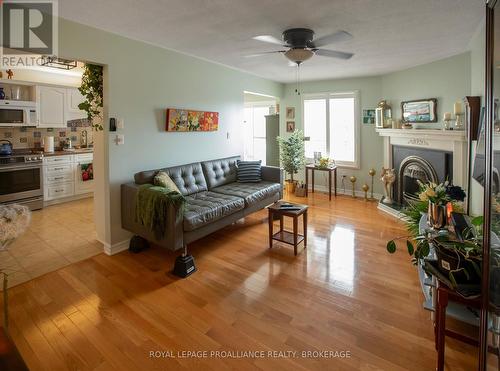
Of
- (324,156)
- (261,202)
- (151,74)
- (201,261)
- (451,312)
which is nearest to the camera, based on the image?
(451,312)

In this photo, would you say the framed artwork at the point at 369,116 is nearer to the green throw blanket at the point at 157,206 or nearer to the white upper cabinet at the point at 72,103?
the green throw blanket at the point at 157,206

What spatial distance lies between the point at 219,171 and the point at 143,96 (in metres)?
1.58

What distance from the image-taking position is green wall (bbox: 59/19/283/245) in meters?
3.04

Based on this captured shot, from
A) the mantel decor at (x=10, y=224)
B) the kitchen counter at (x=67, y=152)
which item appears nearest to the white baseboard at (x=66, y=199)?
the kitchen counter at (x=67, y=152)

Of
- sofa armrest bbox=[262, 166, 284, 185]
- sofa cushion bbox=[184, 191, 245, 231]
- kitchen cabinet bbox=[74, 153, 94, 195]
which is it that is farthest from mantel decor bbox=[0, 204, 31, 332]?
kitchen cabinet bbox=[74, 153, 94, 195]

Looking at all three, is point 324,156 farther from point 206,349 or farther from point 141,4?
point 206,349

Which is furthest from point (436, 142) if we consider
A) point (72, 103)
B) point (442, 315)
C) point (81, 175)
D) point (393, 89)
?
point (72, 103)

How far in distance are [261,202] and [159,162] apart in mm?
1543

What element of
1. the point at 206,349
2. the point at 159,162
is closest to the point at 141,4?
the point at 159,162

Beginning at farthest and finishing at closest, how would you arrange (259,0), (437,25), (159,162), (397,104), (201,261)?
1. (397,104)
2. (159,162)
3. (201,261)
4. (437,25)
5. (259,0)

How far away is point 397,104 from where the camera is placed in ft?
16.9

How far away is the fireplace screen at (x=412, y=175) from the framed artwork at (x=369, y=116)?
3.89ft

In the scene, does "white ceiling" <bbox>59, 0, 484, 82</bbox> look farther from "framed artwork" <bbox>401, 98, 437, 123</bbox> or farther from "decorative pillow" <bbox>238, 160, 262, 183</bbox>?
"decorative pillow" <bbox>238, 160, 262, 183</bbox>

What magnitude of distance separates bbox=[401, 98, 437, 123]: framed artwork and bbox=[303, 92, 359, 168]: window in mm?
1018
